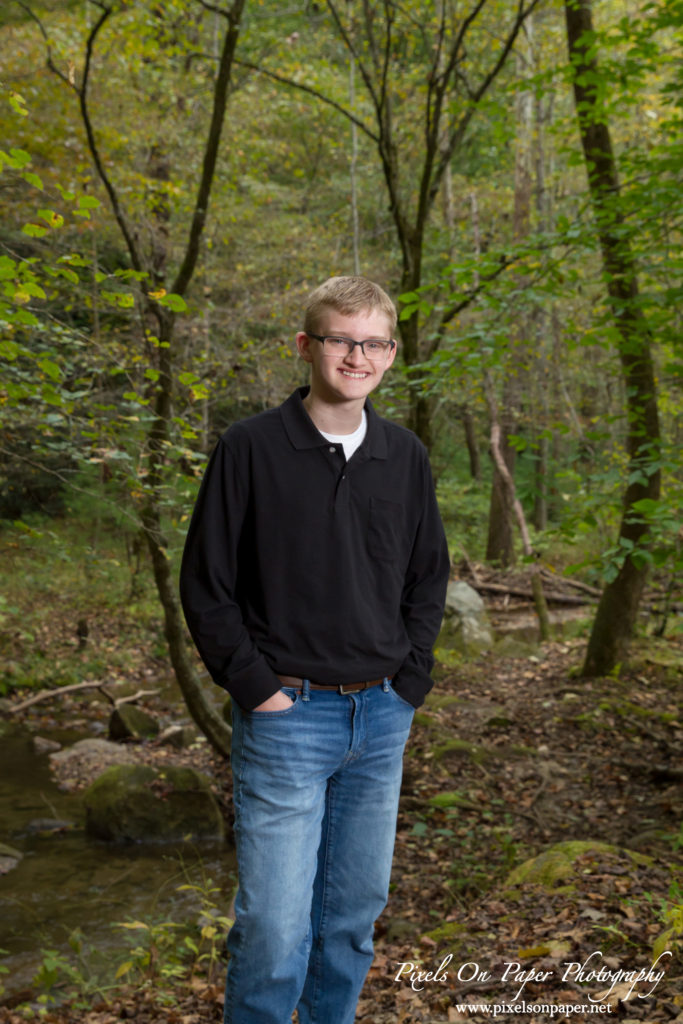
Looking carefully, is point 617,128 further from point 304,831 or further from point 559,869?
point 304,831

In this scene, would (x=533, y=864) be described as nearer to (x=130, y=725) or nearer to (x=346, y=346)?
(x=346, y=346)

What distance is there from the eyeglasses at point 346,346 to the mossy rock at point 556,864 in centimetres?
324

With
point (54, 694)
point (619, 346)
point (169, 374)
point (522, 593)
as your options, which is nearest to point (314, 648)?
point (169, 374)

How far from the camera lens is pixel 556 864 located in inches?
180

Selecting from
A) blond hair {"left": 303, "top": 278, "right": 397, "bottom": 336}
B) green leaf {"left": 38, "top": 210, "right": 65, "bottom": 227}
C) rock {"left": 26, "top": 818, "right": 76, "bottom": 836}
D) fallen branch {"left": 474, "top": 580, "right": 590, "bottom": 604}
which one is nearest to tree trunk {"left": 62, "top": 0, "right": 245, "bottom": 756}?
green leaf {"left": 38, "top": 210, "right": 65, "bottom": 227}

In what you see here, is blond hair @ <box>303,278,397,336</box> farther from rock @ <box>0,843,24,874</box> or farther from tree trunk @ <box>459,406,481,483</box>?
tree trunk @ <box>459,406,481,483</box>

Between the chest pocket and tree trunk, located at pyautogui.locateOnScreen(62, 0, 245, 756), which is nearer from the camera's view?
the chest pocket

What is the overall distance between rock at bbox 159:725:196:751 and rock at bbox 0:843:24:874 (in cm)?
252

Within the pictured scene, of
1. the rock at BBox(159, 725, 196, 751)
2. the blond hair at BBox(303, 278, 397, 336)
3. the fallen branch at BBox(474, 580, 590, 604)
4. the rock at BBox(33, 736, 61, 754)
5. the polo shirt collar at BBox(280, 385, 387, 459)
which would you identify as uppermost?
the blond hair at BBox(303, 278, 397, 336)

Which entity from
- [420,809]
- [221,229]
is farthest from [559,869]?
[221,229]

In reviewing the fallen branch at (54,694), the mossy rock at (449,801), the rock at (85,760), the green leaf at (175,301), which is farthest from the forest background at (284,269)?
the rock at (85,760)

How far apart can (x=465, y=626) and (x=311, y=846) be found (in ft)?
32.3

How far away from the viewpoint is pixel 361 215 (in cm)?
1920

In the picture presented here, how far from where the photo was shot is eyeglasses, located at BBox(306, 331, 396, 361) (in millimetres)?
2432
